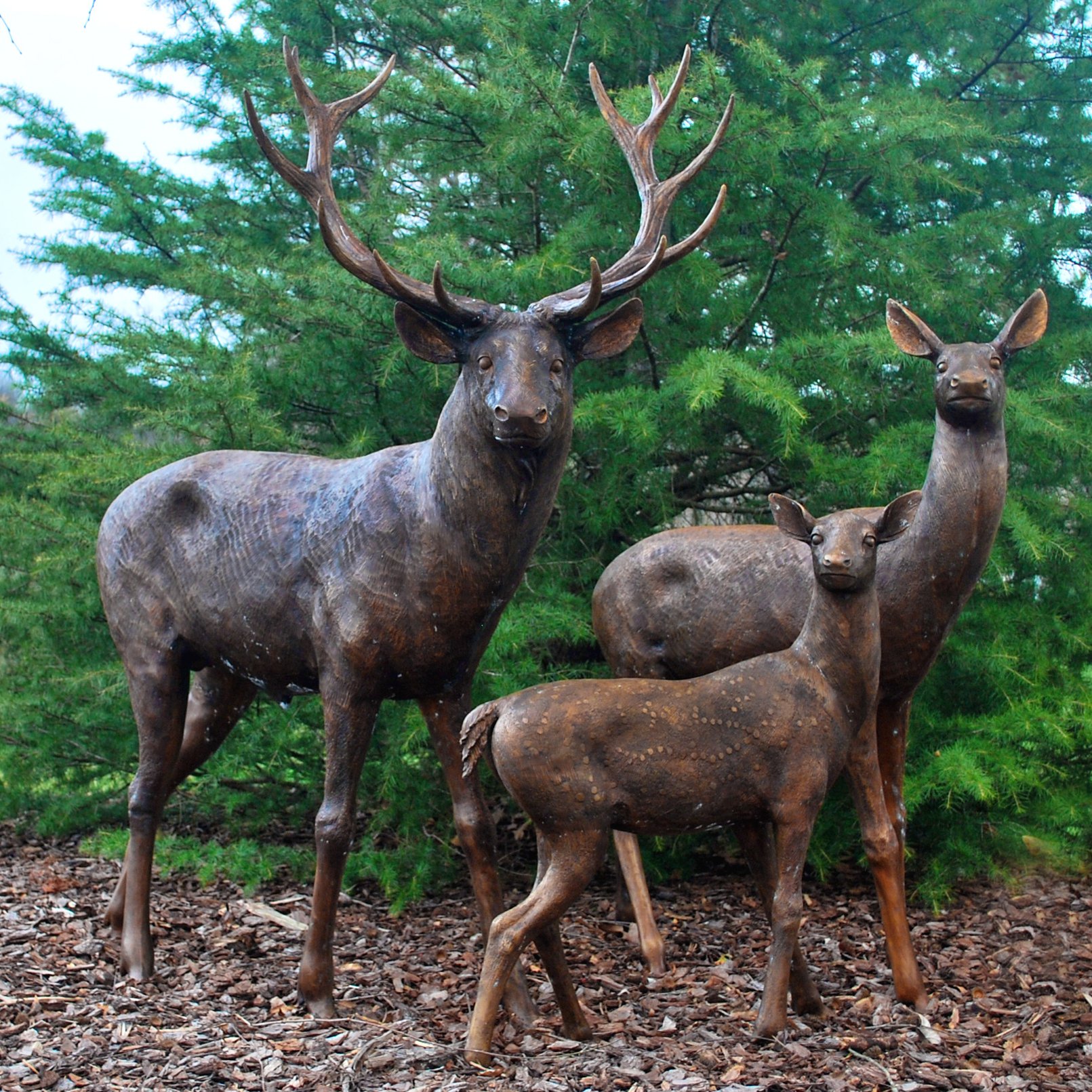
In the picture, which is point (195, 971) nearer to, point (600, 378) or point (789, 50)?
point (600, 378)

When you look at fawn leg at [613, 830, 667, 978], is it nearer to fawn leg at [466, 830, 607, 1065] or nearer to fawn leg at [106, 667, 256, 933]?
fawn leg at [466, 830, 607, 1065]

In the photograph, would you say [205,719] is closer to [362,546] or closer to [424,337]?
[362,546]

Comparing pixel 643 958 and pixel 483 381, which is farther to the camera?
pixel 643 958

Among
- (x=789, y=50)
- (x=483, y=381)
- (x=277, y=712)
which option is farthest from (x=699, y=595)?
(x=789, y=50)

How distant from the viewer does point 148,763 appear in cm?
467

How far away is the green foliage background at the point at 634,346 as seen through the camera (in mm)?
5727

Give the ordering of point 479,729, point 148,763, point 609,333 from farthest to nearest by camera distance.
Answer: point 148,763 < point 609,333 < point 479,729

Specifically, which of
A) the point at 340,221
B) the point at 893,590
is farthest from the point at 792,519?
the point at 340,221

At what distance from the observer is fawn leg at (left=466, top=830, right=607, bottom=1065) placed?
Result: 346 cm

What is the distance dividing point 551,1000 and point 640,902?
0.73 m

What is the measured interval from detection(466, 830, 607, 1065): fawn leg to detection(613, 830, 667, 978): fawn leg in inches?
42.3

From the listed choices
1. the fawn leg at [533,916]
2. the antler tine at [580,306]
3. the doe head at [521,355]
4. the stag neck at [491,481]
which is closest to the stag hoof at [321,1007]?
the fawn leg at [533,916]

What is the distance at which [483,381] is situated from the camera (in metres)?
3.72

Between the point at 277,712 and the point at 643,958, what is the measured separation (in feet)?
8.82
